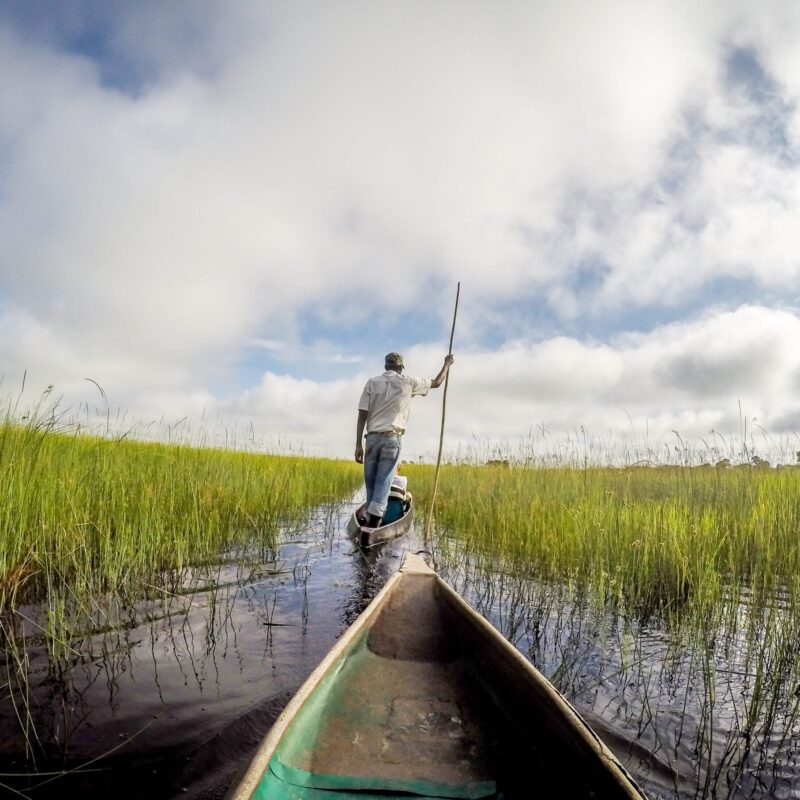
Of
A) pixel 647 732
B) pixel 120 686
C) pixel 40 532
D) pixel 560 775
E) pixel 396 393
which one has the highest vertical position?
pixel 396 393

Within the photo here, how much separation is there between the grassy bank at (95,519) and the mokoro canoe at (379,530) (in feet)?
3.55

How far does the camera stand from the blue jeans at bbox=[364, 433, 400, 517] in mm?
6594

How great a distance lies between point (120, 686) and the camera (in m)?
2.67

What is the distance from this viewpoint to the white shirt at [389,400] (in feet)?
21.5

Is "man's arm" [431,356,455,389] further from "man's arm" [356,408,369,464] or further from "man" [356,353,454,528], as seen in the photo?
"man's arm" [356,408,369,464]

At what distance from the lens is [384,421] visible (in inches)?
260

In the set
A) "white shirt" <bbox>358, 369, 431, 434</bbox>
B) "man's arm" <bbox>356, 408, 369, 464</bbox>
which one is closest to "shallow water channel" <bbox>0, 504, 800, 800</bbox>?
"white shirt" <bbox>358, 369, 431, 434</bbox>

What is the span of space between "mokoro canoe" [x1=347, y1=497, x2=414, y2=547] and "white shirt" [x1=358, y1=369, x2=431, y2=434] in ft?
4.05

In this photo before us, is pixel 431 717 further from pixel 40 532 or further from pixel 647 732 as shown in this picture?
pixel 40 532

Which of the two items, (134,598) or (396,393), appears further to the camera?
(396,393)

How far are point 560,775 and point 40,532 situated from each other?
3176mm

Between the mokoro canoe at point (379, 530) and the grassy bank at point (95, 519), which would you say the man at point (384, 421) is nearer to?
the mokoro canoe at point (379, 530)

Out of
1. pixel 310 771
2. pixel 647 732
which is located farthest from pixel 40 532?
pixel 647 732

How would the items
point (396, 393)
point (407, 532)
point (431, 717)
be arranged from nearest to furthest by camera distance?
point (431, 717), point (396, 393), point (407, 532)
